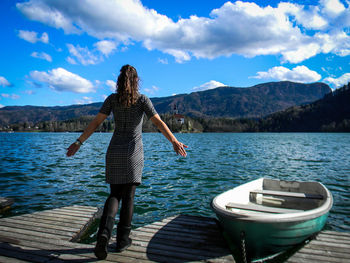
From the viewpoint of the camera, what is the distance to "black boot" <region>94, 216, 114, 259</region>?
4.09 metres

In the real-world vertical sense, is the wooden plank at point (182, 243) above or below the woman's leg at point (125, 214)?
below

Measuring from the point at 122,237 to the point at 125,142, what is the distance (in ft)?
6.05

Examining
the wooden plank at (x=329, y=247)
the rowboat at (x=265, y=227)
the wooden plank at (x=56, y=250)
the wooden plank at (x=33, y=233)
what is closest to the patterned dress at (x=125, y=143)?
the wooden plank at (x=56, y=250)

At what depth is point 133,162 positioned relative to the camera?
4.35 meters

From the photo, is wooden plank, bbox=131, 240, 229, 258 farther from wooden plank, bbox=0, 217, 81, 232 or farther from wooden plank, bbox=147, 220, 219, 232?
wooden plank, bbox=0, 217, 81, 232

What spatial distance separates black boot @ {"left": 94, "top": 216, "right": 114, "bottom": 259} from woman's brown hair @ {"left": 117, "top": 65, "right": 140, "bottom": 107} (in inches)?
78.1

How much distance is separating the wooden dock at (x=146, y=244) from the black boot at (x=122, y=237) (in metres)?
0.12

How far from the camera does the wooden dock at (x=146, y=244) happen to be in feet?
15.5

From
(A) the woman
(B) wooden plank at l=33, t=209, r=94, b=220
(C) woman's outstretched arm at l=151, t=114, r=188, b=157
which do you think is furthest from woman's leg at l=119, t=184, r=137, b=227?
(B) wooden plank at l=33, t=209, r=94, b=220

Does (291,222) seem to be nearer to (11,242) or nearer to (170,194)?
(11,242)

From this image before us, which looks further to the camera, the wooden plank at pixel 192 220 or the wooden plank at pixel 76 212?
the wooden plank at pixel 76 212

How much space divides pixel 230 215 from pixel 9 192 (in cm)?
1375

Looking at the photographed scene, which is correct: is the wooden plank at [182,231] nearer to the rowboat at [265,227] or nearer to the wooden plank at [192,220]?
the wooden plank at [192,220]

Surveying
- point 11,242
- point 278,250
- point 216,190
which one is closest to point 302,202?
point 278,250
